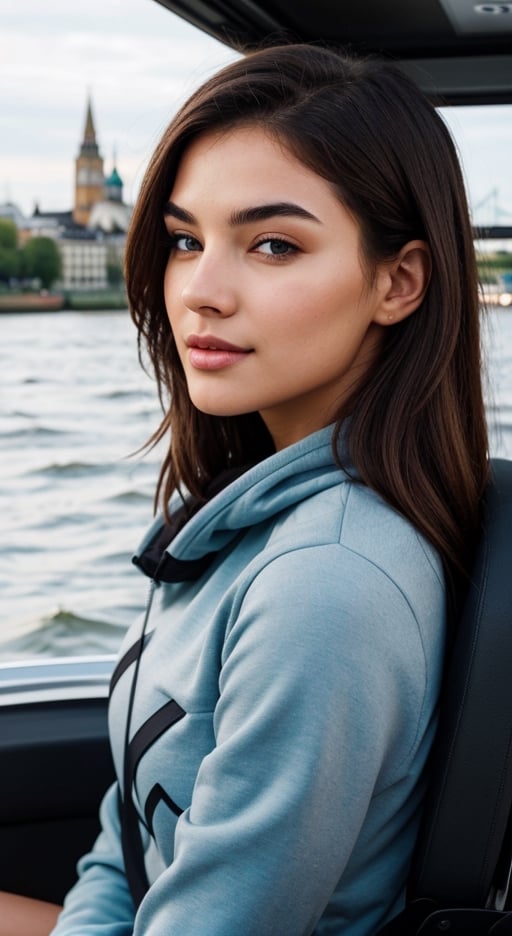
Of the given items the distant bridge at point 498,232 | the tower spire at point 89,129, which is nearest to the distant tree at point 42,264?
the tower spire at point 89,129

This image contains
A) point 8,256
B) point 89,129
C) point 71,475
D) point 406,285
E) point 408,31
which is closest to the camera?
point 406,285

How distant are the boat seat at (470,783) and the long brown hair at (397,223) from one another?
7 cm

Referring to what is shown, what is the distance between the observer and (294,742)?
90 centimetres

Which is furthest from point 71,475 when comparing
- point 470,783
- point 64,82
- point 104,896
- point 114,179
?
point 470,783

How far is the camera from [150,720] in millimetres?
1158

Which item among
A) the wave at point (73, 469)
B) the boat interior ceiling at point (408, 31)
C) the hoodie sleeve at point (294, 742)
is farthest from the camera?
the wave at point (73, 469)

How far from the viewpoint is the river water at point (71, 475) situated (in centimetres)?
269

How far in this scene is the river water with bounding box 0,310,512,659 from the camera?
2.69 meters

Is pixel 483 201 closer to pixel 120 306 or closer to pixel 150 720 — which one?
pixel 120 306

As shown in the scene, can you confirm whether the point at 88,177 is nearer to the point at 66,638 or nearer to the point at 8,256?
the point at 8,256

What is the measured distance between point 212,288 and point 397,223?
0.20 metres

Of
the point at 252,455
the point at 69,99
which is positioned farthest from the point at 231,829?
the point at 69,99

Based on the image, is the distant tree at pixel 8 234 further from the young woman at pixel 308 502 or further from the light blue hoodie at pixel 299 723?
the light blue hoodie at pixel 299 723

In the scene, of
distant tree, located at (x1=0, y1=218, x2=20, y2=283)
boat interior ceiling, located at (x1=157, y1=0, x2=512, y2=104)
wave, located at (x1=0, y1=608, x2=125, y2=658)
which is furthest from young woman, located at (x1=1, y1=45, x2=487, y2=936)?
distant tree, located at (x1=0, y1=218, x2=20, y2=283)
